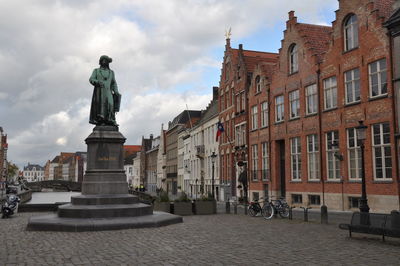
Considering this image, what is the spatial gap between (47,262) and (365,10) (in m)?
22.0

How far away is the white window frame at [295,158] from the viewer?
3039 centimetres

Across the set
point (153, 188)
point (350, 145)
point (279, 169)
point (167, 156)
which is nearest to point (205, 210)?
point (350, 145)

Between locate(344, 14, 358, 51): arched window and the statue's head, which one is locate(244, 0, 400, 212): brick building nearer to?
locate(344, 14, 358, 51): arched window

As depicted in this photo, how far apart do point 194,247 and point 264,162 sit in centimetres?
2544

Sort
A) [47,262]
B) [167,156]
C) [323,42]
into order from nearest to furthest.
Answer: [47,262], [323,42], [167,156]

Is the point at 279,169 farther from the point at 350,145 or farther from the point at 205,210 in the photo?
the point at 205,210

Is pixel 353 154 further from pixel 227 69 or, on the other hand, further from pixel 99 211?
pixel 227 69

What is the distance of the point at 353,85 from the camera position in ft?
81.6

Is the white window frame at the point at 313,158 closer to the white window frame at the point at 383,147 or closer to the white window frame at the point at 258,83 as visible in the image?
the white window frame at the point at 383,147

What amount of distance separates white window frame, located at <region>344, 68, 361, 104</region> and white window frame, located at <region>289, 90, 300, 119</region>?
5600mm

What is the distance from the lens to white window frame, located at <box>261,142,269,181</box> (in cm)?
3531

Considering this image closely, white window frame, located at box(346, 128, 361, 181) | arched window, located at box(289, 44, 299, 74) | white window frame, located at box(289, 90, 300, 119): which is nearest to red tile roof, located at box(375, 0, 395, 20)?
white window frame, located at box(346, 128, 361, 181)

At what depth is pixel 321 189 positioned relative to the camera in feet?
89.5

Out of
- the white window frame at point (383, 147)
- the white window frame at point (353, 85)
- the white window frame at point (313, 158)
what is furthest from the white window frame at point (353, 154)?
the white window frame at point (313, 158)
